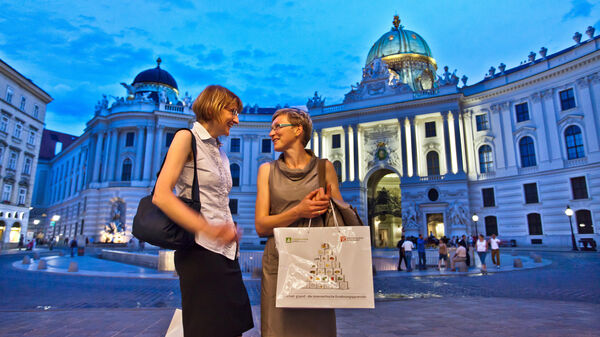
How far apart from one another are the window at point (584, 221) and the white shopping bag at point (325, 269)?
116ft

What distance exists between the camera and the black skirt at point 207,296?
6.29 feet

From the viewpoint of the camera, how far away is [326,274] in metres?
1.84

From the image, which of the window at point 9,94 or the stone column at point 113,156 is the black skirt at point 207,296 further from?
the stone column at point 113,156

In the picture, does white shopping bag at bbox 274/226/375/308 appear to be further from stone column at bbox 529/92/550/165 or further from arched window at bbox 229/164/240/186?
arched window at bbox 229/164/240/186

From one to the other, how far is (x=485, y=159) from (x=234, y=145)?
100ft

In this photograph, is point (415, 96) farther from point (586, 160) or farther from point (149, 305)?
point (149, 305)

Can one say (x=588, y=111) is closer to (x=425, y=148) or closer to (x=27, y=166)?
(x=425, y=148)

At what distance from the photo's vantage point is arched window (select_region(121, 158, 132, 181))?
45.2 m

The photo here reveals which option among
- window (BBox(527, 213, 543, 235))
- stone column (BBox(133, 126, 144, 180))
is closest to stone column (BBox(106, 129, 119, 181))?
stone column (BBox(133, 126, 144, 180))

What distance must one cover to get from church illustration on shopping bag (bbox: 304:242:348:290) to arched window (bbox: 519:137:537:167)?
38471mm

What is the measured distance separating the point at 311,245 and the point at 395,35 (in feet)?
178

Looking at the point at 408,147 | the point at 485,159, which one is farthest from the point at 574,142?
the point at 408,147

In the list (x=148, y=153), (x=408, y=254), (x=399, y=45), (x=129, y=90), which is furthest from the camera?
(x=399, y=45)

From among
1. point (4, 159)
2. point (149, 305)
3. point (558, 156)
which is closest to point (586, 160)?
point (558, 156)
